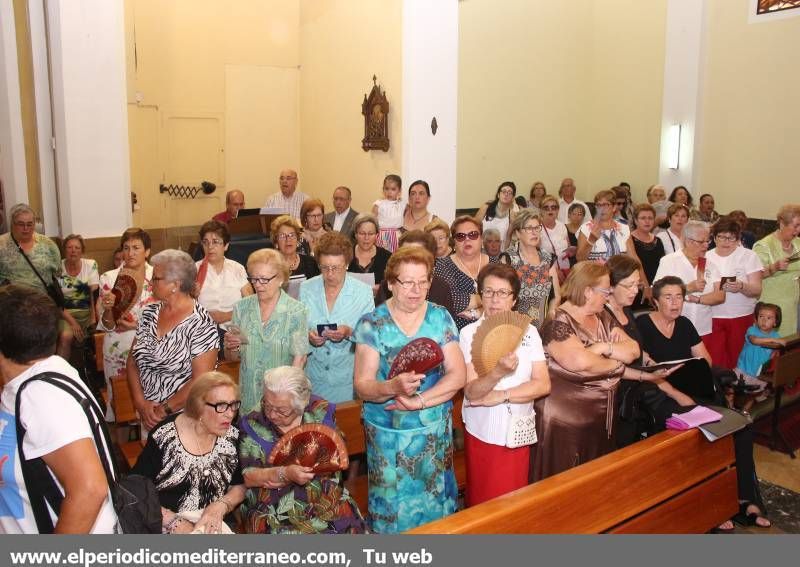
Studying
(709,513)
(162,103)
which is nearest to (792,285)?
(709,513)

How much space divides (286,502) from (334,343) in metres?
1.43

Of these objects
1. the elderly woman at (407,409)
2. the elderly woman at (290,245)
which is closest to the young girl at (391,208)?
the elderly woman at (290,245)

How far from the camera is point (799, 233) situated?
6922 millimetres

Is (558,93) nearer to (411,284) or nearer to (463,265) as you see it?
(463,265)

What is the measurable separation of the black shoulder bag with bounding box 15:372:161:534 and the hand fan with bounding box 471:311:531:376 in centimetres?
155

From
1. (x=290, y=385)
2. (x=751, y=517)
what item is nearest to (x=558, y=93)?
(x=751, y=517)

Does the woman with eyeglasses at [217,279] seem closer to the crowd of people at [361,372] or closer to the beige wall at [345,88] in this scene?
the crowd of people at [361,372]

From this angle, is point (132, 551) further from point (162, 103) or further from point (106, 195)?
point (162, 103)

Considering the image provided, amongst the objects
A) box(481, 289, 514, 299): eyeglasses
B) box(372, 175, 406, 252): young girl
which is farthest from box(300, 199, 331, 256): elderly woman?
box(481, 289, 514, 299): eyeglasses

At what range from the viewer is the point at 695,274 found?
20.0 ft

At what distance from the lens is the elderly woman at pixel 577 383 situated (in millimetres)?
3842

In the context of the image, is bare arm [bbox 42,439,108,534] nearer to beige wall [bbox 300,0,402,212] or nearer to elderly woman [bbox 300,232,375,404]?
elderly woman [bbox 300,232,375,404]

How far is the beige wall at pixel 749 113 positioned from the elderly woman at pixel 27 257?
925 centimetres

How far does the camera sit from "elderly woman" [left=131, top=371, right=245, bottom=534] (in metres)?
3.03
